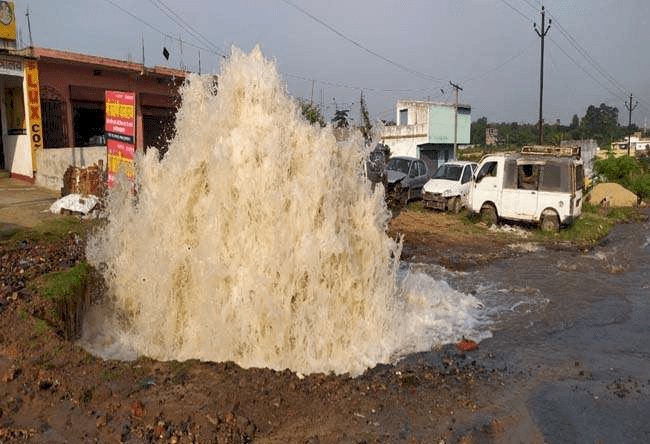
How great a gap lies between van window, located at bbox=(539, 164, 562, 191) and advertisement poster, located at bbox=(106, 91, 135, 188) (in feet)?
38.1

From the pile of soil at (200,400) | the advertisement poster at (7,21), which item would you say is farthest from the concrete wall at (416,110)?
the pile of soil at (200,400)

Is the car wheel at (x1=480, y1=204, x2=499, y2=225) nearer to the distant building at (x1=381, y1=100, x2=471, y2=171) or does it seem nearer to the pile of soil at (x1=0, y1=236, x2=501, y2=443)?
the pile of soil at (x1=0, y1=236, x2=501, y2=443)

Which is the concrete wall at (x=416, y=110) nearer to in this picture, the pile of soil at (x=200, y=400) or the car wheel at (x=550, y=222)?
the car wheel at (x=550, y=222)

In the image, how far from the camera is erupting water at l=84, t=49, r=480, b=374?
6129 millimetres

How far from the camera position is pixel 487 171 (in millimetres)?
17031

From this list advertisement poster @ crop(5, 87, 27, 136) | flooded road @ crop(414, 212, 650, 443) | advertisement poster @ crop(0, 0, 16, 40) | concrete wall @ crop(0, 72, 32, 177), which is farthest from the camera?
advertisement poster @ crop(5, 87, 27, 136)

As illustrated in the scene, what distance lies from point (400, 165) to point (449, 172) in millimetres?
2119

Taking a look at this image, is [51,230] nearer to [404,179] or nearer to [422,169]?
[404,179]

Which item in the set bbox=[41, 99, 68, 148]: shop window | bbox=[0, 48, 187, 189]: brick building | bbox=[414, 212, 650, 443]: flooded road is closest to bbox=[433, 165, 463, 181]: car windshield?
bbox=[414, 212, 650, 443]: flooded road

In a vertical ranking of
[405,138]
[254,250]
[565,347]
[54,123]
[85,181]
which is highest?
[405,138]

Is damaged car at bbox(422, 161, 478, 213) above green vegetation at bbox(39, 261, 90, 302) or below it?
above

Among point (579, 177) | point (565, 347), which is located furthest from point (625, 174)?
point (565, 347)

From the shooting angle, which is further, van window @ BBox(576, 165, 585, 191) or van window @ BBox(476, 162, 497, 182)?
van window @ BBox(476, 162, 497, 182)

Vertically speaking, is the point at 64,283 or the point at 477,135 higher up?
the point at 477,135
